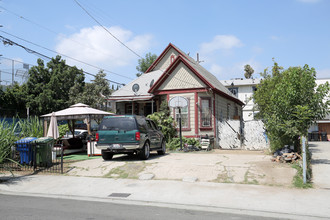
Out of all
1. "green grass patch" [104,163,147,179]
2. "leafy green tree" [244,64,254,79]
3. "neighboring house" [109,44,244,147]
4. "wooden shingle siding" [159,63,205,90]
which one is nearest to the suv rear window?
"green grass patch" [104,163,147,179]

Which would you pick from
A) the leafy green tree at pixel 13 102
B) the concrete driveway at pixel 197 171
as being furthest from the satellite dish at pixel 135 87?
the leafy green tree at pixel 13 102

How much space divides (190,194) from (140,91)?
15402 millimetres

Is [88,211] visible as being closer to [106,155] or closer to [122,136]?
[122,136]

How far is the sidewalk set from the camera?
6430mm

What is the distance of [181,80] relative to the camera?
19.7 m

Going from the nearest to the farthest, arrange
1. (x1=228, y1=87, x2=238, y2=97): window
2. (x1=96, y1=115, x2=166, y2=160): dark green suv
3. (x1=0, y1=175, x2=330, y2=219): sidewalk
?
(x1=0, y1=175, x2=330, y2=219): sidewalk, (x1=96, y1=115, x2=166, y2=160): dark green suv, (x1=228, y1=87, x2=238, y2=97): window

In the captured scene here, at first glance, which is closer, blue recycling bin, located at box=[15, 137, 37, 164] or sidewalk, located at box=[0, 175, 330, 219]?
sidewalk, located at box=[0, 175, 330, 219]

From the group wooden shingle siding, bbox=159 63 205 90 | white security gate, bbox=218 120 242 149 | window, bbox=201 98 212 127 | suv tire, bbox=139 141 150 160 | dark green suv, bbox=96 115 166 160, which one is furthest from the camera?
wooden shingle siding, bbox=159 63 205 90

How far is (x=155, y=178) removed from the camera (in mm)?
9719

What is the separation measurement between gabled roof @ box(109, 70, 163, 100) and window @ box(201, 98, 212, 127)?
3757 millimetres

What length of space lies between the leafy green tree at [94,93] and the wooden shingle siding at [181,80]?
1600cm

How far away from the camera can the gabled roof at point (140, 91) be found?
847 inches

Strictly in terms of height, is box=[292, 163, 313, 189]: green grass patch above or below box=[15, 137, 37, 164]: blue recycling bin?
below

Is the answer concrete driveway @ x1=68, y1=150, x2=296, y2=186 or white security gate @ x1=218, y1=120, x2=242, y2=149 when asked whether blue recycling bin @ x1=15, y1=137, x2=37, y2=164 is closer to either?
concrete driveway @ x1=68, y1=150, x2=296, y2=186
